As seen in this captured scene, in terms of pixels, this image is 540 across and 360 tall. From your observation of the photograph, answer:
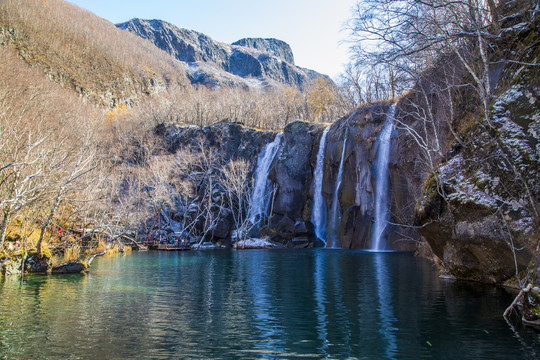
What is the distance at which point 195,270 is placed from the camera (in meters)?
19.9

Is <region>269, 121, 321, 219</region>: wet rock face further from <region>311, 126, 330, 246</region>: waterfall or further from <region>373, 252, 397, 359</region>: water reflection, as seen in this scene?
<region>373, 252, 397, 359</region>: water reflection

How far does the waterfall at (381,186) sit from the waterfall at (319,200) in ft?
22.8

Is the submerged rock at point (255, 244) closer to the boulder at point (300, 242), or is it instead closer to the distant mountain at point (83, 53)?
the boulder at point (300, 242)

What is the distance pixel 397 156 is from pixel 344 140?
8.01m

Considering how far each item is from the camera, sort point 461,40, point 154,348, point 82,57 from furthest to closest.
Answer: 1. point 82,57
2. point 461,40
3. point 154,348

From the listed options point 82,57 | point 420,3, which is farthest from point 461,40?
point 82,57

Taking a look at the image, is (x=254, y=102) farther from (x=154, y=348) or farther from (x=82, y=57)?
A: (x=154, y=348)

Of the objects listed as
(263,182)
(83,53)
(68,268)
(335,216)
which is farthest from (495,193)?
(83,53)

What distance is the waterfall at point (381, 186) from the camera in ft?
105

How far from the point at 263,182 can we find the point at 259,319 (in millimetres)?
36159

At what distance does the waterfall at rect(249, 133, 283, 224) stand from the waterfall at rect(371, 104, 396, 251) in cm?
1440

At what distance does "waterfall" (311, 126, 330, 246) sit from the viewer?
1560 inches

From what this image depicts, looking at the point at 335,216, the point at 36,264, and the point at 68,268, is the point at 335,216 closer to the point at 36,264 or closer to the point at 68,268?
the point at 68,268

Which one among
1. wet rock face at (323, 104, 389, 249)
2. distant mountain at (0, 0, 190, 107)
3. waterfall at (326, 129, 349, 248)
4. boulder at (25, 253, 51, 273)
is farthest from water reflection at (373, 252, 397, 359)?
distant mountain at (0, 0, 190, 107)
